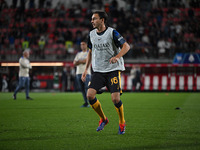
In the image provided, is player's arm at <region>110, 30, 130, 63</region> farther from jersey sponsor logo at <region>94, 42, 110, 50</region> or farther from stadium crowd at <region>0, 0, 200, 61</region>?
stadium crowd at <region>0, 0, 200, 61</region>

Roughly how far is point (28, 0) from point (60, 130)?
35.3 m

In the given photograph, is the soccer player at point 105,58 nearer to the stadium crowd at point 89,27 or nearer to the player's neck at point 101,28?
the player's neck at point 101,28

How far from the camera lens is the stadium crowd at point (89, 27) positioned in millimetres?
28891

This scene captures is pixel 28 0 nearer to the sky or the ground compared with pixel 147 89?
nearer to the sky

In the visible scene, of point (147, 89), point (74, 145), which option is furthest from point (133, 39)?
point (74, 145)

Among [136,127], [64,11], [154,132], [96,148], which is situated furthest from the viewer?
[64,11]

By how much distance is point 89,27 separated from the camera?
109 ft

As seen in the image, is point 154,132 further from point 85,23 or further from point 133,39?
point 85,23

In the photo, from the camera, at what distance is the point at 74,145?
4734 mm

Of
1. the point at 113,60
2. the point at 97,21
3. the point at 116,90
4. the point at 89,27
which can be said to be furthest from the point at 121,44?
the point at 89,27

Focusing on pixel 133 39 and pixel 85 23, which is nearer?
pixel 133 39

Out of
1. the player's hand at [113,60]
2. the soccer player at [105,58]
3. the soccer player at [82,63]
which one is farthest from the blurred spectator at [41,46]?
the player's hand at [113,60]

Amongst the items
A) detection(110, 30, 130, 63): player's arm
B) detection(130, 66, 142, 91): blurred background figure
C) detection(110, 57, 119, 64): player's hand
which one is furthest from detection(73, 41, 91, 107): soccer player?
detection(130, 66, 142, 91): blurred background figure

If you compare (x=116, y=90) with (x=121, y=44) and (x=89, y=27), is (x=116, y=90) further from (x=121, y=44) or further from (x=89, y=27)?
(x=89, y=27)
